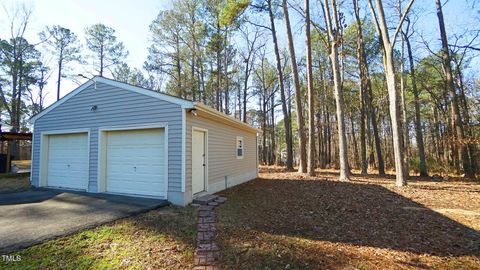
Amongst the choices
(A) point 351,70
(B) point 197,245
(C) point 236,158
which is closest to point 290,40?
(C) point 236,158

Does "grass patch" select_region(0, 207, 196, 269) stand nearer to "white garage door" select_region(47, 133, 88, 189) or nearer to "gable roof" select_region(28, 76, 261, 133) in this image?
"gable roof" select_region(28, 76, 261, 133)

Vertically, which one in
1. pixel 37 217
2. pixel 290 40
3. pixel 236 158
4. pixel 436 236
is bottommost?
pixel 436 236

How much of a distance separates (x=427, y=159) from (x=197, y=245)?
1616cm

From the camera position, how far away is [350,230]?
453cm

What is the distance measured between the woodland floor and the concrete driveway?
2297 mm

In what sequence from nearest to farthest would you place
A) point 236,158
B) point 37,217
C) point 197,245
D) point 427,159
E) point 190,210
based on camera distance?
point 197,245
point 37,217
point 190,210
point 236,158
point 427,159

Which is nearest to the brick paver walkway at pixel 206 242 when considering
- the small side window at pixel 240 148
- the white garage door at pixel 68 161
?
the white garage door at pixel 68 161

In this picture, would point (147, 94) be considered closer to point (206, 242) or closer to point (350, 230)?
point (206, 242)

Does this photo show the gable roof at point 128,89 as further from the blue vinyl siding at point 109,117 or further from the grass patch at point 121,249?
the grass patch at point 121,249

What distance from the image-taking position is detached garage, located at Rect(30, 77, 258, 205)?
5.98 metres

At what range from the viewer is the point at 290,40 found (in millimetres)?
12539

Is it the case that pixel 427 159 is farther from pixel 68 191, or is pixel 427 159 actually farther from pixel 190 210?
pixel 68 191

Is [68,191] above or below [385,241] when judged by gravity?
above

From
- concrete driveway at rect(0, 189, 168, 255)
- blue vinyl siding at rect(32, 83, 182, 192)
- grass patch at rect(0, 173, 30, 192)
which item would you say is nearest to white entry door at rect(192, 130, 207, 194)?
blue vinyl siding at rect(32, 83, 182, 192)
